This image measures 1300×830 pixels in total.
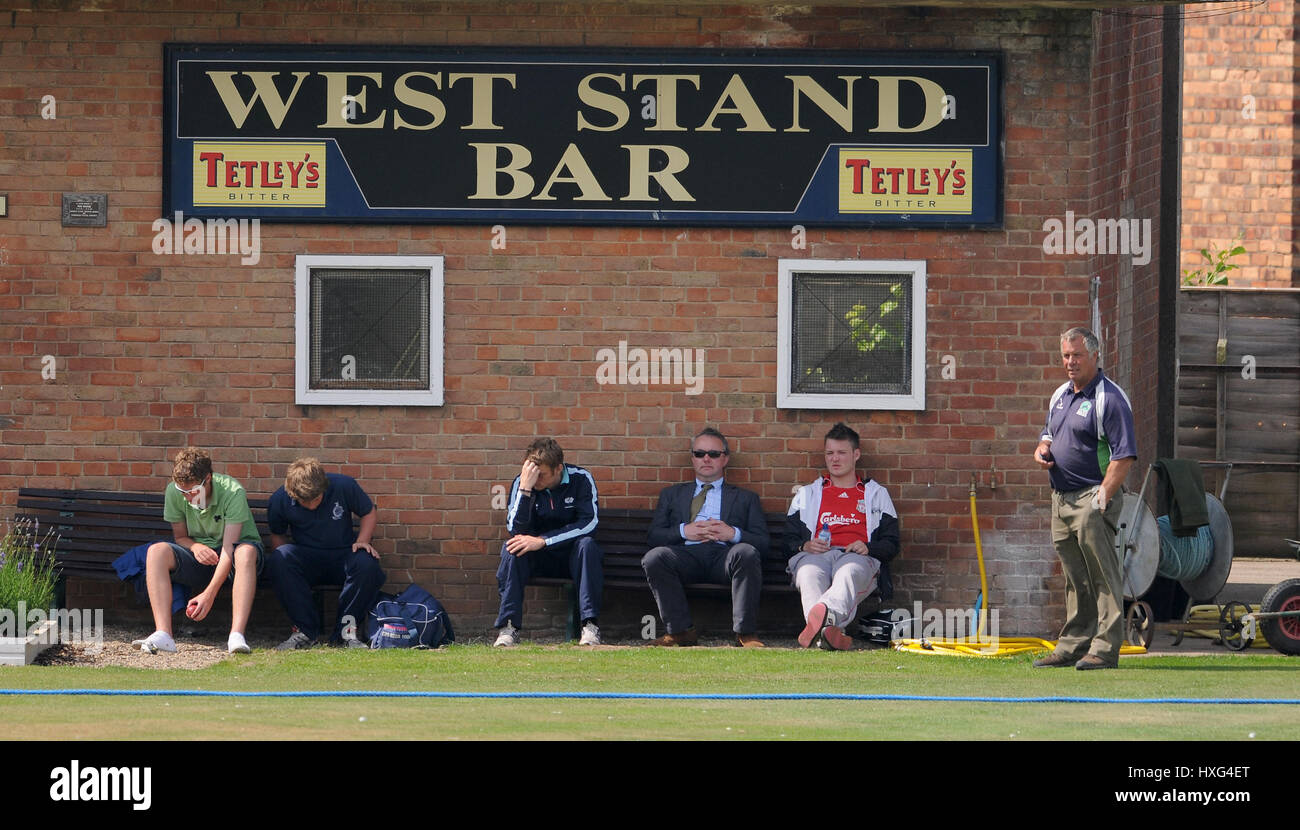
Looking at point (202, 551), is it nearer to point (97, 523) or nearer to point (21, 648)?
point (97, 523)

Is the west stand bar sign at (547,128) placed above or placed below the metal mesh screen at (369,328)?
above

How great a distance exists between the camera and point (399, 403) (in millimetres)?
11945

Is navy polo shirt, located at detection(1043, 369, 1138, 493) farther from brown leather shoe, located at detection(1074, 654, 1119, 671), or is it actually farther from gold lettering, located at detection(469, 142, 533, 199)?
gold lettering, located at detection(469, 142, 533, 199)

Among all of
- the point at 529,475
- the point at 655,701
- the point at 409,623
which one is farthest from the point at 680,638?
the point at 655,701

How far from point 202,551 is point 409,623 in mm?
1367

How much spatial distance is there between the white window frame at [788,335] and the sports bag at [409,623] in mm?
2702

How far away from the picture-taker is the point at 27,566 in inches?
450

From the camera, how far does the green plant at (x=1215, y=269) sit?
63.8ft

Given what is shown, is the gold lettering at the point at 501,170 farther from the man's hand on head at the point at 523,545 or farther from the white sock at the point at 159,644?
the white sock at the point at 159,644

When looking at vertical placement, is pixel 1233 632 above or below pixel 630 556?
below

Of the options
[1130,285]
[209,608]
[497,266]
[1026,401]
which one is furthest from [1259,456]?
[209,608]

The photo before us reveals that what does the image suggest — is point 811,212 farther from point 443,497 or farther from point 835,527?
point 443,497

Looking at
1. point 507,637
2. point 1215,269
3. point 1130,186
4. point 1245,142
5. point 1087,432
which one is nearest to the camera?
point 1087,432

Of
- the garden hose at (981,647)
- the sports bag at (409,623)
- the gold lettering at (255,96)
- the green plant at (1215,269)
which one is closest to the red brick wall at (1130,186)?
the garden hose at (981,647)
